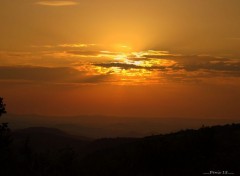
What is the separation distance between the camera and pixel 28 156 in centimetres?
3394

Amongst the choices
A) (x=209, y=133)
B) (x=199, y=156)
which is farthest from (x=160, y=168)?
(x=209, y=133)

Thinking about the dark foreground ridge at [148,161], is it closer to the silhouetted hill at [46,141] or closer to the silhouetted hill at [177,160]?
the silhouetted hill at [177,160]

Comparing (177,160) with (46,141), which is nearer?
(177,160)

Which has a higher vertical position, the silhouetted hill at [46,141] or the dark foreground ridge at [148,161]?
the silhouetted hill at [46,141]

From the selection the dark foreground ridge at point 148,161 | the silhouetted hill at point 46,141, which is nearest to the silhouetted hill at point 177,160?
the dark foreground ridge at point 148,161

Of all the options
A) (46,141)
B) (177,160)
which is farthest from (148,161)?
(46,141)

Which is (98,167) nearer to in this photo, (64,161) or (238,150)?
(64,161)

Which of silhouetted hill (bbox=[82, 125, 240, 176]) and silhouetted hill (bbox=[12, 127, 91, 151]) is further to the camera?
silhouetted hill (bbox=[12, 127, 91, 151])

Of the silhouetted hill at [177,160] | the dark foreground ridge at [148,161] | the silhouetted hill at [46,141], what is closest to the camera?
the dark foreground ridge at [148,161]

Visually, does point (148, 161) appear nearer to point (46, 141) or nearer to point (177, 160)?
point (177, 160)

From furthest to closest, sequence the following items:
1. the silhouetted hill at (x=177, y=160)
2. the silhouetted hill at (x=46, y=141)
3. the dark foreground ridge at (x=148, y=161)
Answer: the silhouetted hill at (x=46, y=141) → the silhouetted hill at (x=177, y=160) → the dark foreground ridge at (x=148, y=161)

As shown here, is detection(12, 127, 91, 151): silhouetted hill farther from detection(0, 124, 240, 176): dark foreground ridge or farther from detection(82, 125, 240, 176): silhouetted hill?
detection(82, 125, 240, 176): silhouetted hill

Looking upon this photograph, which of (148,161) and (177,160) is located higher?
(177,160)

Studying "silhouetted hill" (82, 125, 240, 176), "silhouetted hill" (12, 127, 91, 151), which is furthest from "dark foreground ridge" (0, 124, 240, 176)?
"silhouetted hill" (12, 127, 91, 151)
